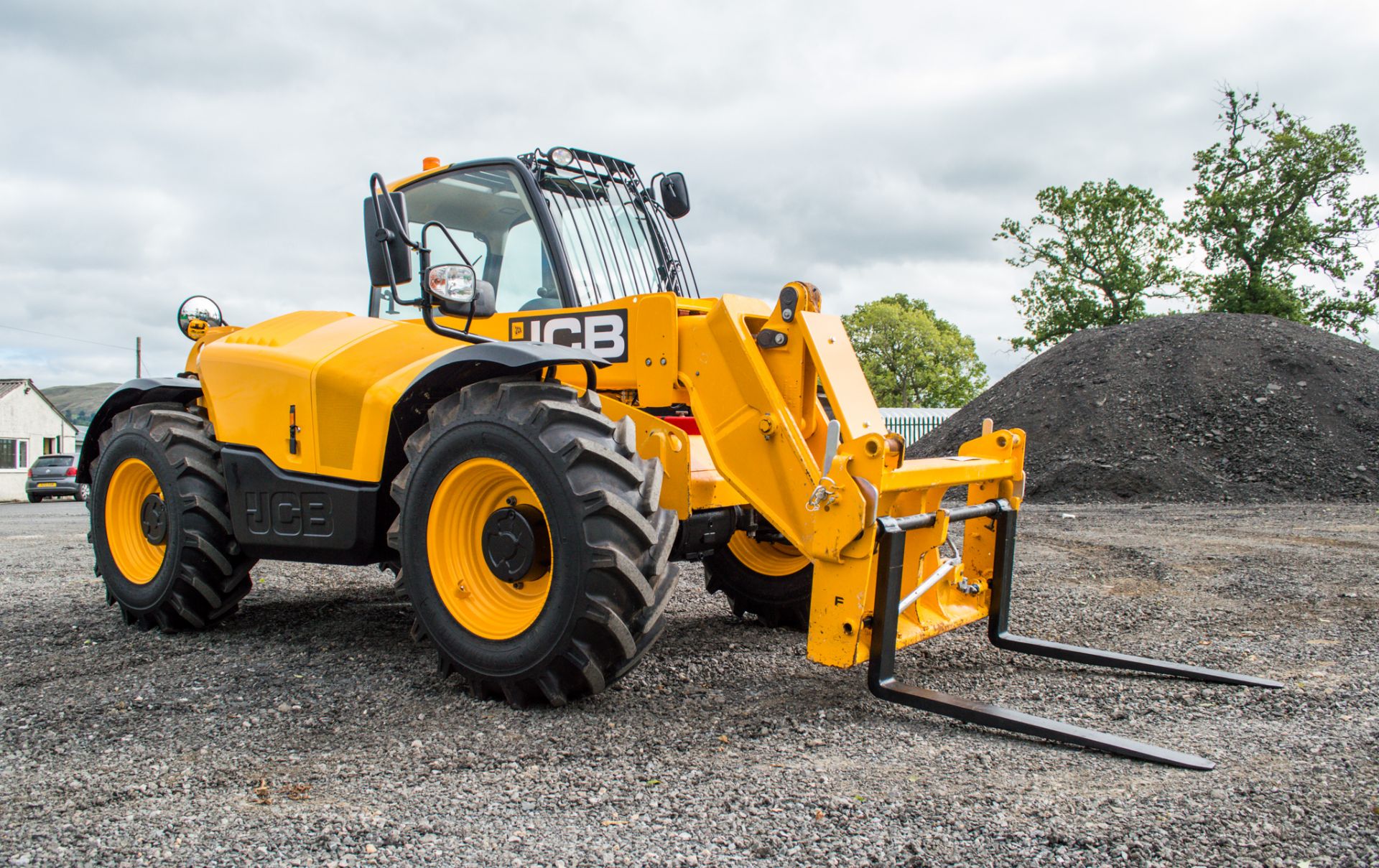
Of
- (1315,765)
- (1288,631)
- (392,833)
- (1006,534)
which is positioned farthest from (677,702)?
Result: (1288,631)

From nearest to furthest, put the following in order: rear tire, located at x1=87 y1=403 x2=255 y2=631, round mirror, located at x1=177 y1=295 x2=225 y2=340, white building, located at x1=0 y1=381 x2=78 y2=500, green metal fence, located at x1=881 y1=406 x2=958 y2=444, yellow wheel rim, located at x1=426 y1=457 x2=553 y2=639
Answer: yellow wheel rim, located at x1=426 y1=457 x2=553 y2=639, rear tire, located at x1=87 y1=403 x2=255 y2=631, round mirror, located at x1=177 y1=295 x2=225 y2=340, green metal fence, located at x1=881 y1=406 x2=958 y2=444, white building, located at x1=0 y1=381 x2=78 y2=500

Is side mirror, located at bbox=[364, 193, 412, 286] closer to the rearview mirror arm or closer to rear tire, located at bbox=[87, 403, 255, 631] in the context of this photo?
the rearview mirror arm

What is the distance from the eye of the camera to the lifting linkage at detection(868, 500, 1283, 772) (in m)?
3.37

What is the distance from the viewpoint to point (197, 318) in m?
6.26

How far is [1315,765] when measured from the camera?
125 inches

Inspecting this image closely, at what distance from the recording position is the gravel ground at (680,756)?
2645 millimetres

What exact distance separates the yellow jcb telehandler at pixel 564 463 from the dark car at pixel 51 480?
26.2m

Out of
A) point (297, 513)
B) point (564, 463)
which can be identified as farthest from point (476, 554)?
point (297, 513)

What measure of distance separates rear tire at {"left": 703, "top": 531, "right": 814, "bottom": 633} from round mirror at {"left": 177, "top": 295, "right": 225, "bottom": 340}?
3.52 m

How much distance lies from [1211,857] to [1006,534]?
223 cm

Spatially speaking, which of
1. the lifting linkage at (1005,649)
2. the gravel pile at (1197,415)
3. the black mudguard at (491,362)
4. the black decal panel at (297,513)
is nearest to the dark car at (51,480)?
the gravel pile at (1197,415)

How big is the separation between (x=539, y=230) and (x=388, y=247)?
81cm

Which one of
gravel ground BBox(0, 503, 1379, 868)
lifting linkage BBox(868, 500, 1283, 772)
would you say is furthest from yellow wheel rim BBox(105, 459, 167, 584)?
lifting linkage BBox(868, 500, 1283, 772)

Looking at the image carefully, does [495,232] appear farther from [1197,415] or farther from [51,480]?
[51,480]
